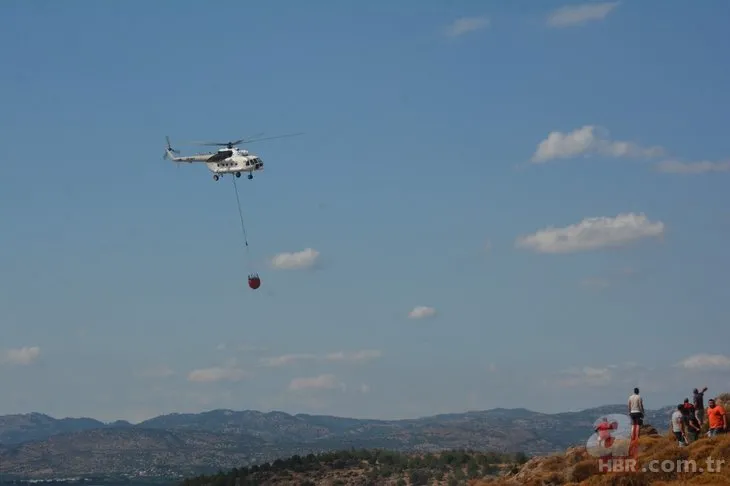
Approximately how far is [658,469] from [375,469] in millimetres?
120956

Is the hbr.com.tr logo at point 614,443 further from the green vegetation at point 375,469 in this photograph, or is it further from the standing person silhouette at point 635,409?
the green vegetation at point 375,469

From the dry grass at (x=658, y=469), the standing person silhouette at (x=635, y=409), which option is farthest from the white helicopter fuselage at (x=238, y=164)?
the standing person silhouette at (x=635, y=409)

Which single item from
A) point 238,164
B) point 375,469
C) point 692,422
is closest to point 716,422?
point 692,422

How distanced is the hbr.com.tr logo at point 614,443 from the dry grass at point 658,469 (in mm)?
396

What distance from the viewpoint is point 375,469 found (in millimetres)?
158500

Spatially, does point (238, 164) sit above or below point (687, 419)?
above

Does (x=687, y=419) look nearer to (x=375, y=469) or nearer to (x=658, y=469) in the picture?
(x=658, y=469)

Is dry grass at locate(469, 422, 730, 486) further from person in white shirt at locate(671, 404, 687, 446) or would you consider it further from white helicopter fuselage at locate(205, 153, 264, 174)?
white helicopter fuselage at locate(205, 153, 264, 174)

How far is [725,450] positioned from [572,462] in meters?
8.75

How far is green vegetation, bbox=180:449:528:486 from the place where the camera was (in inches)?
5541

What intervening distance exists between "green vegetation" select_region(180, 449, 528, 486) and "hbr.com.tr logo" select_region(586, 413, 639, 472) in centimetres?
8735

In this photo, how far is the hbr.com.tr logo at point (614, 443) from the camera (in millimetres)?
41812

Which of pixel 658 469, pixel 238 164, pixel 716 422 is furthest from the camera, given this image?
pixel 238 164

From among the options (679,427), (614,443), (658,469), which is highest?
(679,427)
